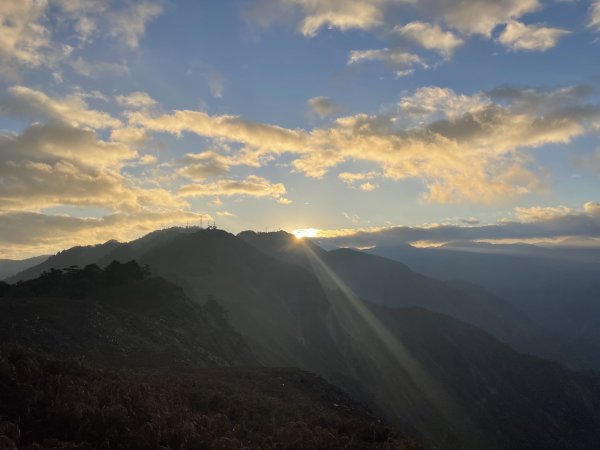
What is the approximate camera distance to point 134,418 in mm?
12984

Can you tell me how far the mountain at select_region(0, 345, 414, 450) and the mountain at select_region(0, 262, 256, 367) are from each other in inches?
695

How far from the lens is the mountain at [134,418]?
1168 cm

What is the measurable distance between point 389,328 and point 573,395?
6431 centimetres

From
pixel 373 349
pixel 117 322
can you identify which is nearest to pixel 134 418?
pixel 117 322

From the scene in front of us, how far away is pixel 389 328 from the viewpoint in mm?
176125

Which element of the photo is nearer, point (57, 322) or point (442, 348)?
point (57, 322)

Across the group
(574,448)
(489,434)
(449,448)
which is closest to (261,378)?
(449,448)

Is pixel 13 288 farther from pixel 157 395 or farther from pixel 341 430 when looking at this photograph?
pixel 341 430

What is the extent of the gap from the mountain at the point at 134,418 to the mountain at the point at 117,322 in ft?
57.9

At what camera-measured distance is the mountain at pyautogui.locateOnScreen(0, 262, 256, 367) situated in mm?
34188

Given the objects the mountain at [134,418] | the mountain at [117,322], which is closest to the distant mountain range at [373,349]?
the mountain at [117,322]

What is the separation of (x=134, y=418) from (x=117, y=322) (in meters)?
31.4

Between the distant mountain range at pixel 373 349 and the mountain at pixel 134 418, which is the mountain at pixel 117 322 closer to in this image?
the distant mountain range at pixel 373 349

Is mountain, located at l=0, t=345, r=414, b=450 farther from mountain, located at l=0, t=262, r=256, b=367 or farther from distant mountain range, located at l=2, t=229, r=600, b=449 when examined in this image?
distant mountain range, located at l=2, t=229, r=600, b=449
